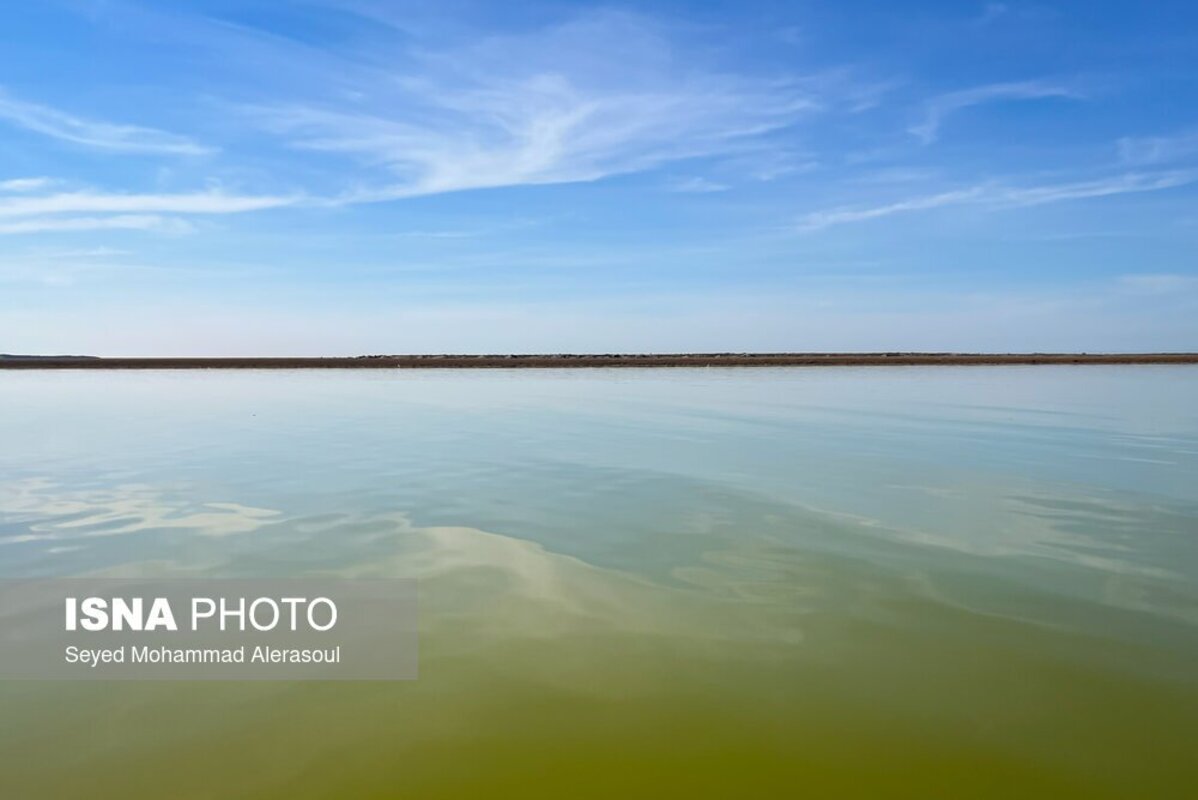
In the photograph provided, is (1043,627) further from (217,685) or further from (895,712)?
(217,685)

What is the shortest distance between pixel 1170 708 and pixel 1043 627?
4.07ft

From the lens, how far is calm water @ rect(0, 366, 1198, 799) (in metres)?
3.79

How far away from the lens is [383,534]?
27.0ft

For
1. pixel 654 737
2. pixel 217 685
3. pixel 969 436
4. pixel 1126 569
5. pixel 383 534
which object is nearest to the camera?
pixel 654 737

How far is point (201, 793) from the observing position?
3578 millimetres

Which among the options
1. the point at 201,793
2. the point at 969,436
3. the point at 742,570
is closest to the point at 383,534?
the point at 742,570

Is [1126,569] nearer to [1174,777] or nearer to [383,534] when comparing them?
[1174,777]

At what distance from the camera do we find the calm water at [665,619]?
12.4 feet

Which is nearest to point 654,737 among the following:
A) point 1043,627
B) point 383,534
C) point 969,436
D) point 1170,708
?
point 1170,708

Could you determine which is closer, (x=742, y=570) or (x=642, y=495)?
(x=742, y=570)

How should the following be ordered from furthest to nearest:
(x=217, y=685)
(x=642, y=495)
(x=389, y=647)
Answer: (x=642, y=495) < (x=389, y=647) < (x=217, y=685)

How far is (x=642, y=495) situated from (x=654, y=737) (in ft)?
21.2

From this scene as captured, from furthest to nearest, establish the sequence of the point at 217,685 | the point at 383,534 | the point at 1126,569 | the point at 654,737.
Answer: the point at 383,534 → the point at 1126,569 → the point at 217,685 → the point at 654,737

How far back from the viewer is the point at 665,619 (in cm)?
579
